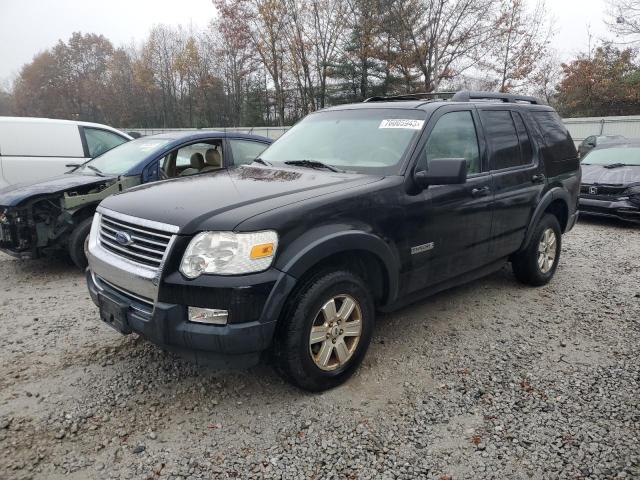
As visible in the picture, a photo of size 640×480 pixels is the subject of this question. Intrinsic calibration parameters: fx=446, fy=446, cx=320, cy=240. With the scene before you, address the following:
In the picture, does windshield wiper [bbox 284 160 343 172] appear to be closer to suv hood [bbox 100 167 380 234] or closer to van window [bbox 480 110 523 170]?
suv hood [bbox 100 167 380 234]

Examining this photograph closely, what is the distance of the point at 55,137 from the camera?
24.4ft

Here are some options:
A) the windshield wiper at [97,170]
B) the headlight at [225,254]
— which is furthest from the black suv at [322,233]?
the windshield wiper at [97,170]

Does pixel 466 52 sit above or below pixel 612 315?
above

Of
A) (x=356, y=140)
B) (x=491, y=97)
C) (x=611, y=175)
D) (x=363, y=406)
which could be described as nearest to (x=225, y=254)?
(x=363, y=406)

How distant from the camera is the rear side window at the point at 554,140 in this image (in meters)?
4.68

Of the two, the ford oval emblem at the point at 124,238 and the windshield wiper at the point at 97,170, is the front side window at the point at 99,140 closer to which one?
the windshield wiper at the point at 97,170

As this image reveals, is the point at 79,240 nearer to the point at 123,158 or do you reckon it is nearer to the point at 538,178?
the point at 123,158

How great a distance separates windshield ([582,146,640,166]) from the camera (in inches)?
350

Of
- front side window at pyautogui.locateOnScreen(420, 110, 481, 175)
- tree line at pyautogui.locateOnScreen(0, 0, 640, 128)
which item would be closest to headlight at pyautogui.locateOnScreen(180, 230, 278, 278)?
front side window at pyautogui.locateOnScreen(420, 110, 481, 175)

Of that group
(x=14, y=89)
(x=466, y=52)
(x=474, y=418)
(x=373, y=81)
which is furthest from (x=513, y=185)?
(x=14, y=89)

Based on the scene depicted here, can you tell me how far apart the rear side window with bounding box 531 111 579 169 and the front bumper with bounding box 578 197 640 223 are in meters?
3.69

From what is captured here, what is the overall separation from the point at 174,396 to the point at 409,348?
1.81 metres

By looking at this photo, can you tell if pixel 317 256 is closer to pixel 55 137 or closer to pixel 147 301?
pixel 147 301

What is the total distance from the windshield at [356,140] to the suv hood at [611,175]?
663cm
